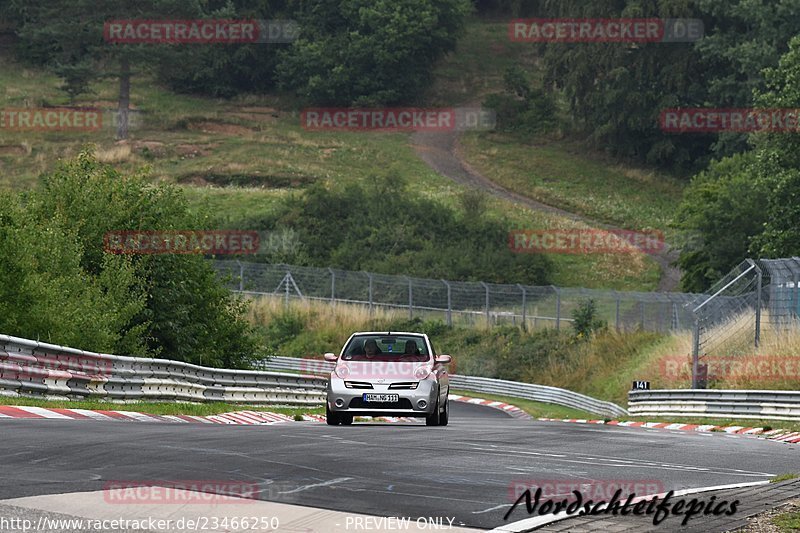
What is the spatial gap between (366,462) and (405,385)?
7690 millimetres

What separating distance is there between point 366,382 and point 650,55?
75.2 metres

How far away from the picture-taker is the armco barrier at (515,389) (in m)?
37.3

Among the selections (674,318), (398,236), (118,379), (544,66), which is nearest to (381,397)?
(118,379)

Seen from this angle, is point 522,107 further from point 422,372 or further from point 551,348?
point 422,372

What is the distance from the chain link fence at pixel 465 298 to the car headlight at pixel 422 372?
23535 mm

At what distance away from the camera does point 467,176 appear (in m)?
A: 92.5

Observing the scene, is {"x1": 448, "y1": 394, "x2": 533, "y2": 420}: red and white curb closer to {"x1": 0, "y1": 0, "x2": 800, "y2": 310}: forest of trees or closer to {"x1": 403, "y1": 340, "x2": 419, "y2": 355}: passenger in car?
{"x1": 403, "y1": 340, "x2": 419, "y2": 355}: passenger in car

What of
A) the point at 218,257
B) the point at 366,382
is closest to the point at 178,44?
the point at 218,257

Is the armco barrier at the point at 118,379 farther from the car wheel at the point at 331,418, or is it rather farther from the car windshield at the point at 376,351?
the car windshield at the point at 376,351

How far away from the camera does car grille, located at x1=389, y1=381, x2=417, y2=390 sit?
20062 millimetres

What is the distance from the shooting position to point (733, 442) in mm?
19047

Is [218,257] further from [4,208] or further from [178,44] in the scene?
[4,208]

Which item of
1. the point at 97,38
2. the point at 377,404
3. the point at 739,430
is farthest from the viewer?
the point at 97,38

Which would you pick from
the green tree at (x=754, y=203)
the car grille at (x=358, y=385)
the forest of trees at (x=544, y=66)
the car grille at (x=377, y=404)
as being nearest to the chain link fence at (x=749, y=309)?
the car grille at (x=377, y=404)
